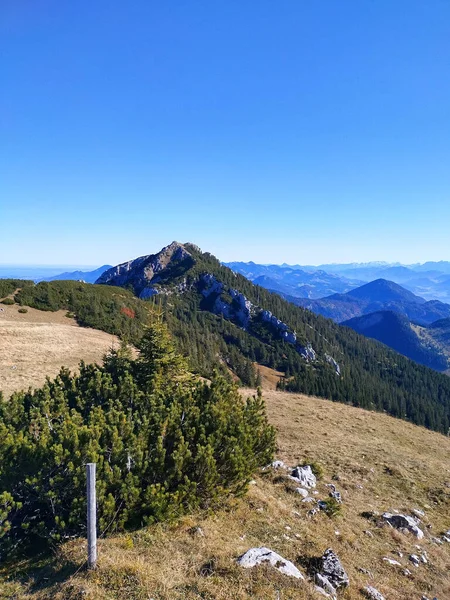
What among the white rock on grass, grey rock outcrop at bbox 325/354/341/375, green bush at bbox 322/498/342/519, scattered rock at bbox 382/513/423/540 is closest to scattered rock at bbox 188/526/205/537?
the white rock on grass

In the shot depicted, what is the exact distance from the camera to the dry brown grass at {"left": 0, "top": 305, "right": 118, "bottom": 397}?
A: 1230 inches

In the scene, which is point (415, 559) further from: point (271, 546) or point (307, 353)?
point (307, 353)

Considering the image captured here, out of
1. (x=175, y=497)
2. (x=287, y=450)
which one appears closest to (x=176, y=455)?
(x=175, y=497)

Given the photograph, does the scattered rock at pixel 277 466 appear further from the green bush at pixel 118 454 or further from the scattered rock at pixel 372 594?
the scattered rock at pixel 372 594

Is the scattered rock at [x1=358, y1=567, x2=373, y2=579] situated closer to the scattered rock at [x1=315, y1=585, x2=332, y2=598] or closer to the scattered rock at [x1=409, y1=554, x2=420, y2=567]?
the scattered rock at [x1=409, y1=554, x2=420, y2=567]

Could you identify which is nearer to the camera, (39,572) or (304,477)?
(39,572)

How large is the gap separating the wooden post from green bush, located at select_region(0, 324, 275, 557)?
0.99 meters

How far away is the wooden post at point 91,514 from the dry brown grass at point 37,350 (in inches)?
899

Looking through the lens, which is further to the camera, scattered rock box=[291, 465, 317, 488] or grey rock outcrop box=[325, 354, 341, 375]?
grey rock outcrop box=[325, 354, 341, 375]

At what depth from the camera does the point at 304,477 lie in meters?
16.9

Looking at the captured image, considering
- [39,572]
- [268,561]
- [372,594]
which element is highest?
[39,572]

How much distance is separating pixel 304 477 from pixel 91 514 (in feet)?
40.9

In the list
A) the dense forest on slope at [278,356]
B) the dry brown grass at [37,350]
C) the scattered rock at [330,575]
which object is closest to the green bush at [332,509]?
the scattered rock at [330,575]

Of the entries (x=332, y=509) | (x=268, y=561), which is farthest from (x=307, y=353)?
(x=268, y=561)
